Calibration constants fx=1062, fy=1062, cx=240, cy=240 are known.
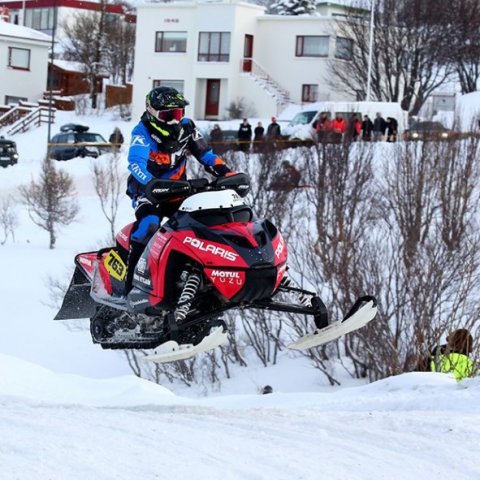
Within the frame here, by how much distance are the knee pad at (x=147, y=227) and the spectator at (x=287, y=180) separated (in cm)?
2095

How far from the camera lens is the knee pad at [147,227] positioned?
30.5 ft

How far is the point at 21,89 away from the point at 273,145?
38.3 m

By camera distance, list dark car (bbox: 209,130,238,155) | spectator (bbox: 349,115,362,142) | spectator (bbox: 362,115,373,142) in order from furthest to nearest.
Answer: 1. spectator (bbox: 362,115,373,142)
2. dark car (bbox: 209,130,238,155)
3. spectator (bbox: 349,115,362,142)

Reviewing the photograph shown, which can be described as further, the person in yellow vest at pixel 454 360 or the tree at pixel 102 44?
the tree at pixel 102 44

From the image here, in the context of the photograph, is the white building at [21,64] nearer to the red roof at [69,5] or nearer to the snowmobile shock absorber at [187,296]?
the red roof at [69,5]

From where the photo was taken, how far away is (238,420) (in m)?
7.79

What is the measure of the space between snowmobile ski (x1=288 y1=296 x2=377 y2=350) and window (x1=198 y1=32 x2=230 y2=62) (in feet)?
168

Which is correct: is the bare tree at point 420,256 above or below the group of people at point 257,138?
below

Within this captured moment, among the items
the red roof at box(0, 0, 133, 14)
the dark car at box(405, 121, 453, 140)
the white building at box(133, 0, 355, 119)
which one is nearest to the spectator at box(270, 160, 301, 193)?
the dark car at box(405, 121, 453, 140)

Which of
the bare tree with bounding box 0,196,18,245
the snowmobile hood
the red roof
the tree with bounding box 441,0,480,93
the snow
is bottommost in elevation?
the bare tree with bounding box 0,196,18,245

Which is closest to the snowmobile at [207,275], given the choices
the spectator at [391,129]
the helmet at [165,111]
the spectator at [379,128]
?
the helmet at [165,111]

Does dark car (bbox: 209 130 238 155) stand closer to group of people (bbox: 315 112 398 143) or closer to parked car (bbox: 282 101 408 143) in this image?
group of people (bbox: 315 112 398 143)

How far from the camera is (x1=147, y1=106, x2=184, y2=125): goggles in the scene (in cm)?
920

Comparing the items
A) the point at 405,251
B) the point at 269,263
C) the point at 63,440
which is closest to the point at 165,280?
the point at 269,263
